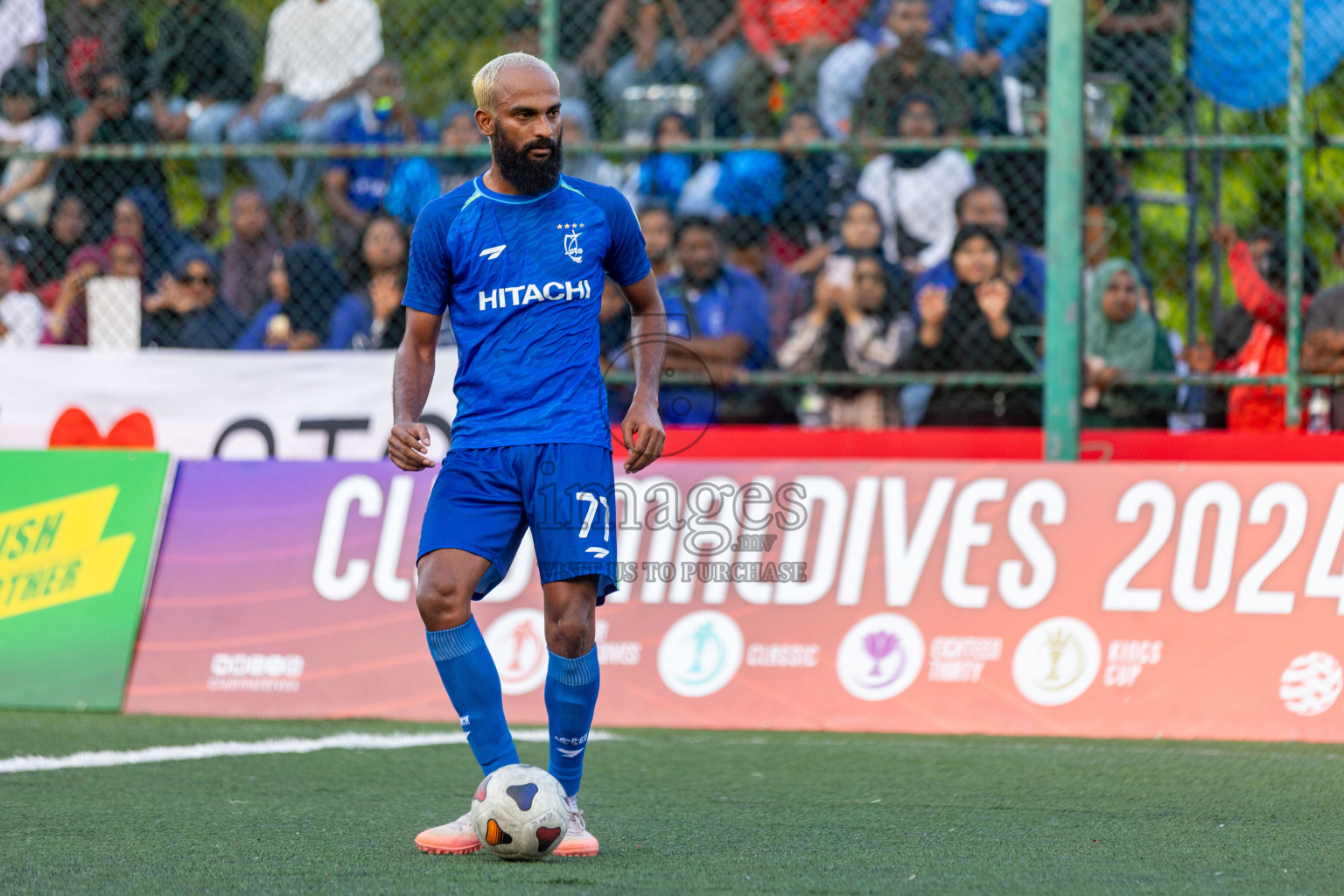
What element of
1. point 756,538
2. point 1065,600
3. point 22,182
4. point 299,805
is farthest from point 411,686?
point 22,182

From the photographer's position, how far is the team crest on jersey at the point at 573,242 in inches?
181

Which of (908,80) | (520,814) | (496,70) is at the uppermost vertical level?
(908,80)

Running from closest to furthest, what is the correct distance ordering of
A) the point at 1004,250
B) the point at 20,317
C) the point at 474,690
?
the point at 474,690, the point at 1004,250, the point at 20,317

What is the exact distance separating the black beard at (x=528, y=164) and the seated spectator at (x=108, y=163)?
575cm

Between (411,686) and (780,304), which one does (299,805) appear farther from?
(780,304)

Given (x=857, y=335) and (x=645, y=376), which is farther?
(x=857, y=335)

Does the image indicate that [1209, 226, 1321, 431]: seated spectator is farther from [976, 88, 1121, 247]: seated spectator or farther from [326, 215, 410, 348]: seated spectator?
[326, 215, 410, 348]: seated spectator

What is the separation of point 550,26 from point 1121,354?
11.2 ft

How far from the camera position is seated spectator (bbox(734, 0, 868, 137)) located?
10.3 meters

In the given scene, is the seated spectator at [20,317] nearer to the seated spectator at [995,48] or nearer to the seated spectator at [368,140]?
the seated spectator at [368,140]

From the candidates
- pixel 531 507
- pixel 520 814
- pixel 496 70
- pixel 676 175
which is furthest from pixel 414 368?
pixel 676 175

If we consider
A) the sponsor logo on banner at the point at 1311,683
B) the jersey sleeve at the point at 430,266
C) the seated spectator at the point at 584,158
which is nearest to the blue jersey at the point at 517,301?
the jersey sleeve at the point at 430,266

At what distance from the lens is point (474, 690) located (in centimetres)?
448

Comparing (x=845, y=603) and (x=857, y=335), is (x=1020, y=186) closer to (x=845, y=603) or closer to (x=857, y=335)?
(x=857, y=335)
